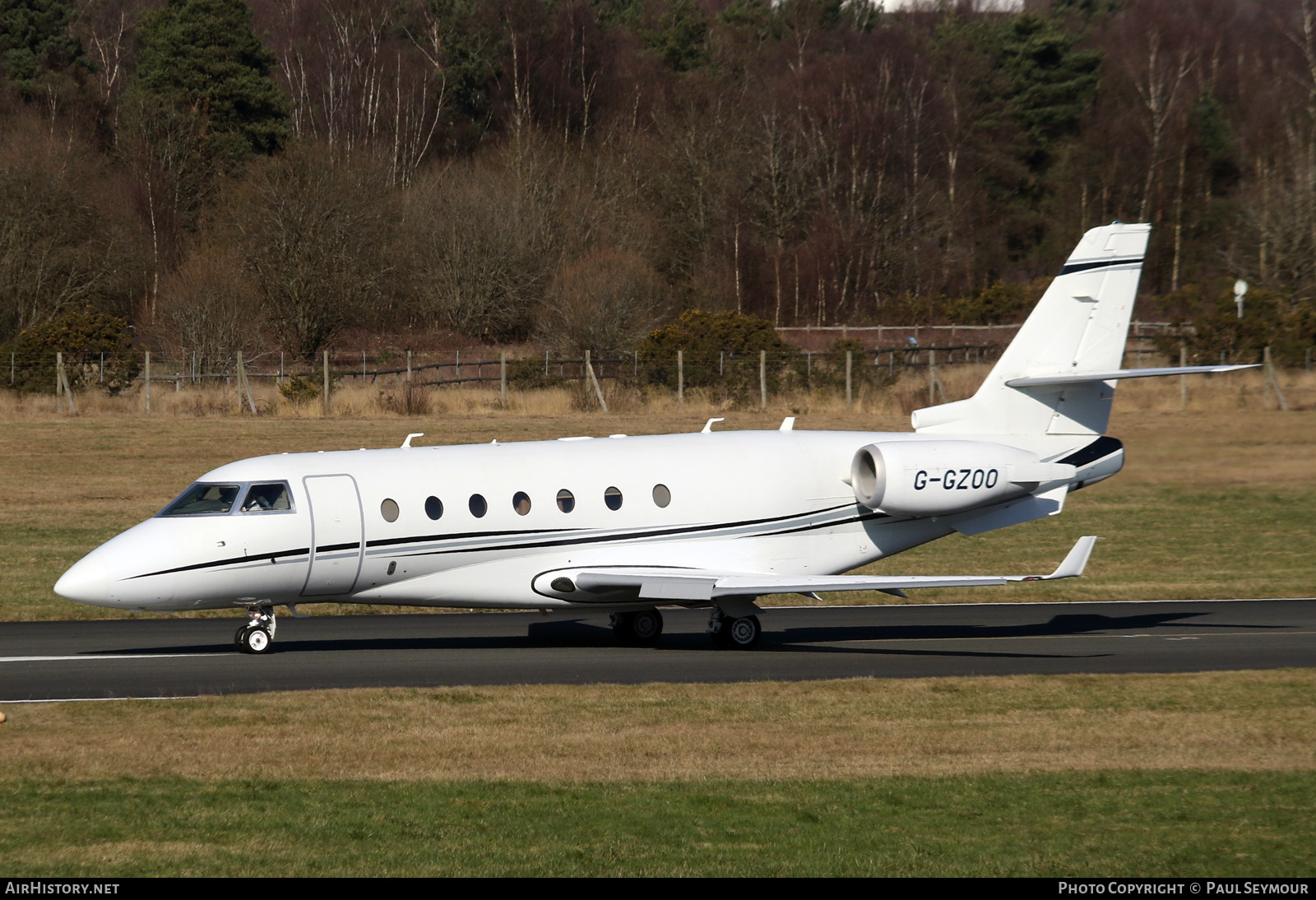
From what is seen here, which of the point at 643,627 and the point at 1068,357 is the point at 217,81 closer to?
the point at 643,627

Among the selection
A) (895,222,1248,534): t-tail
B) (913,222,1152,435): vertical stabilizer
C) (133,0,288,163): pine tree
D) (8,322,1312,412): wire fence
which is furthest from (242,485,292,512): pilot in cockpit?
(133,0,288,163): pine tree

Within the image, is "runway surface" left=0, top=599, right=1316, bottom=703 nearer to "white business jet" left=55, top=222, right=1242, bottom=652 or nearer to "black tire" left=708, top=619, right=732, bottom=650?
"black tire" left=708, top=619, right=732, bottom=650

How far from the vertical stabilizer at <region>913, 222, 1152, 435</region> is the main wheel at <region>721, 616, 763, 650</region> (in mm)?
4562

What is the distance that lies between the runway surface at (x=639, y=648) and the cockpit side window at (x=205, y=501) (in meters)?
2.00

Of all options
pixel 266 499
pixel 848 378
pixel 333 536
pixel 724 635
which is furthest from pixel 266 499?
pixel 848 378

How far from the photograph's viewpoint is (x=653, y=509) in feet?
71.3

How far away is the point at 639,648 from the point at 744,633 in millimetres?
1546

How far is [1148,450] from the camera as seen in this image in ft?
98.2

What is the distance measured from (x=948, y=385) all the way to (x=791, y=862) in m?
46.5

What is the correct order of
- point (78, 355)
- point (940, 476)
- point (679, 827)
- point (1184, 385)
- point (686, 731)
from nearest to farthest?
point (679, 827) → point (686, 731) → point (940, 476) → point (1184, 385) → point (78, 355)

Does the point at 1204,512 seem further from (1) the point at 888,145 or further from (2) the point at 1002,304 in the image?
(1) the point at 888,145

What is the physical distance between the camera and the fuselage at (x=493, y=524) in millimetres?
19312

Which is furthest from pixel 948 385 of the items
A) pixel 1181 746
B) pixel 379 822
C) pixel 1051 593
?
pixel 379 822

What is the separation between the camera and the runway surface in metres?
19.0
